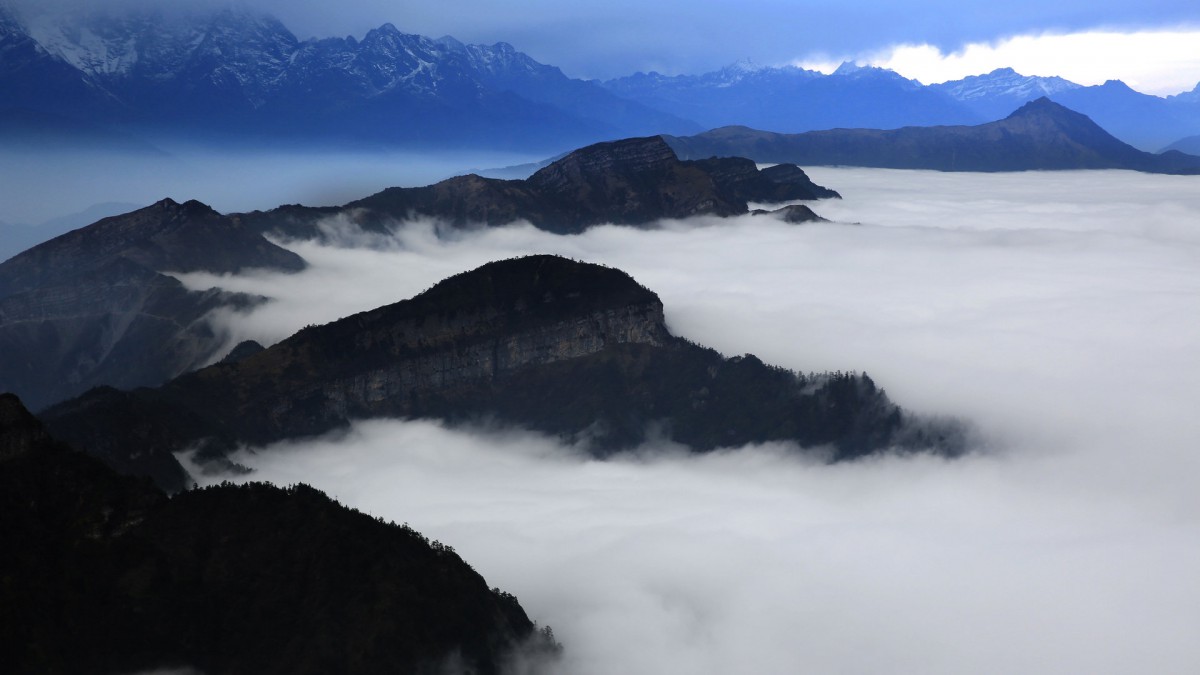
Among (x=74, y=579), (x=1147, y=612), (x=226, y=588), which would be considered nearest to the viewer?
(x=74, y=579)

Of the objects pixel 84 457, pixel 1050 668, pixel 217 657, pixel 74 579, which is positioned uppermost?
pixel 84 457

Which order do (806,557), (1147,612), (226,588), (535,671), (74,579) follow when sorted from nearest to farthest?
1. (74,579)
2. (226,588)
3. (535,671)
4. (1147,612)
5. (806,557)

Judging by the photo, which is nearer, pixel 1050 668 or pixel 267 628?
pixel 267 628

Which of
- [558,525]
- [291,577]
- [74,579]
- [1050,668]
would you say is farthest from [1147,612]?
[74,579]

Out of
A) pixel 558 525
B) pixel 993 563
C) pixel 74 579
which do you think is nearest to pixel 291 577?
pixel 74 579

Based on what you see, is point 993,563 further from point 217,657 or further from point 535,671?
point 217,657

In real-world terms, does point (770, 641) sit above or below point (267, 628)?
below
